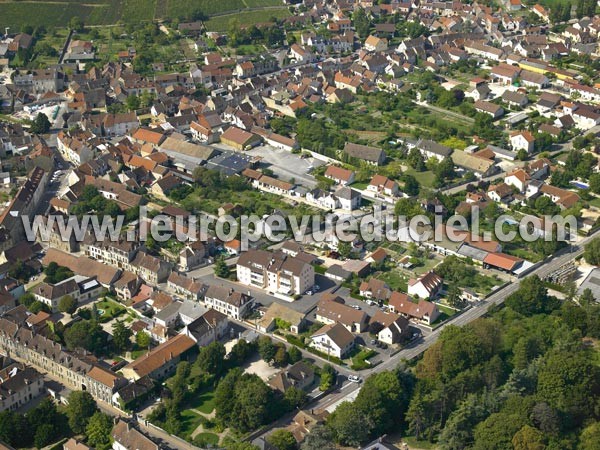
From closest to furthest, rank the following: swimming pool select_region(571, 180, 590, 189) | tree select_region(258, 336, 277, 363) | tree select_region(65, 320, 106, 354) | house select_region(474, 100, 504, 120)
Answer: tree select_region(258, 336, 277, 363) → tree select_region(65, 320, 106, 354) → swimming pool select_region(571, 180, 590, 189) → house select_region(474, 100, 504, 120)

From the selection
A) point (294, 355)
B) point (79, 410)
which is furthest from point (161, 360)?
point (294, 355)

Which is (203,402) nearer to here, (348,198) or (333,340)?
(333,340)

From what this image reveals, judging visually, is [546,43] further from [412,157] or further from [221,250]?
[221,250]

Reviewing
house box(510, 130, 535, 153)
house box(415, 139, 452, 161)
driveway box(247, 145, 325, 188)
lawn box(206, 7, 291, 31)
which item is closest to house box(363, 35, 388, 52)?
lawn box(206, 7, 291, 31)

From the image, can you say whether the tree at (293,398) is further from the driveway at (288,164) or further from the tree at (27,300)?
the driveway at (288,164)

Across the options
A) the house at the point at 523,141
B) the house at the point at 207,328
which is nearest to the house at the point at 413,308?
the house at the point at 207,328

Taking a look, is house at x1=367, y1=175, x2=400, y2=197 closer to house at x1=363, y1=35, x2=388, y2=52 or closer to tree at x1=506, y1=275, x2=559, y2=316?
tree at x1=506, y1=275, x2=559, y2=316
